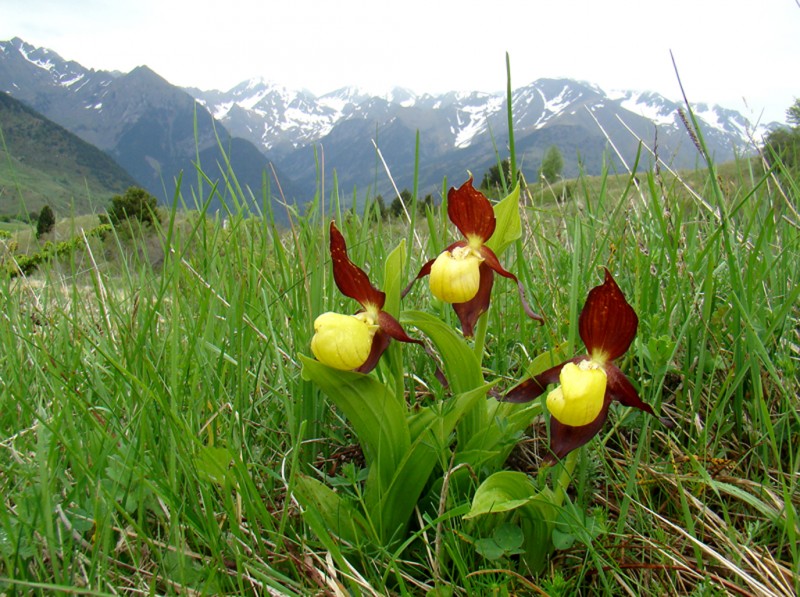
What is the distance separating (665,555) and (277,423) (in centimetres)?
103

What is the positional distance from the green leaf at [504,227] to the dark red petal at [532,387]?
333mm

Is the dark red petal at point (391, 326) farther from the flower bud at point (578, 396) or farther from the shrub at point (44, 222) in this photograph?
the shrub at point (44, 222)

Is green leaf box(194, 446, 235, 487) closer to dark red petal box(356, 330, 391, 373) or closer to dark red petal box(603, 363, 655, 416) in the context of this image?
dark red petal box(356, 330, 391, 373)

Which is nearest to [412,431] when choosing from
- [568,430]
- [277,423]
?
[568,430]

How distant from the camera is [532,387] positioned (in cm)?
123

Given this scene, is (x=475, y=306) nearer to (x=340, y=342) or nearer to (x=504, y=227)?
(x=504, y=227)

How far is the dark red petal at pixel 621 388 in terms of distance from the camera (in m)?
1.14

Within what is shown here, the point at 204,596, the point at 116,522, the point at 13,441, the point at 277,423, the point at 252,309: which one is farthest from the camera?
the point at 252,309

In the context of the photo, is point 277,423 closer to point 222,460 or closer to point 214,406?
point 214,406

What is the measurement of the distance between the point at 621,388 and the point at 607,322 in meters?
0.14

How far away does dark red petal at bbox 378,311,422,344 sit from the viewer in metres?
1.26

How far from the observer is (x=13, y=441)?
127cm

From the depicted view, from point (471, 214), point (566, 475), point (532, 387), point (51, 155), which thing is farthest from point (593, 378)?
point (51, 155)

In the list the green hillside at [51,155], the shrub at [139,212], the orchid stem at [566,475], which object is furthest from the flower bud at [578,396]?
the green hillside at [51,155]
